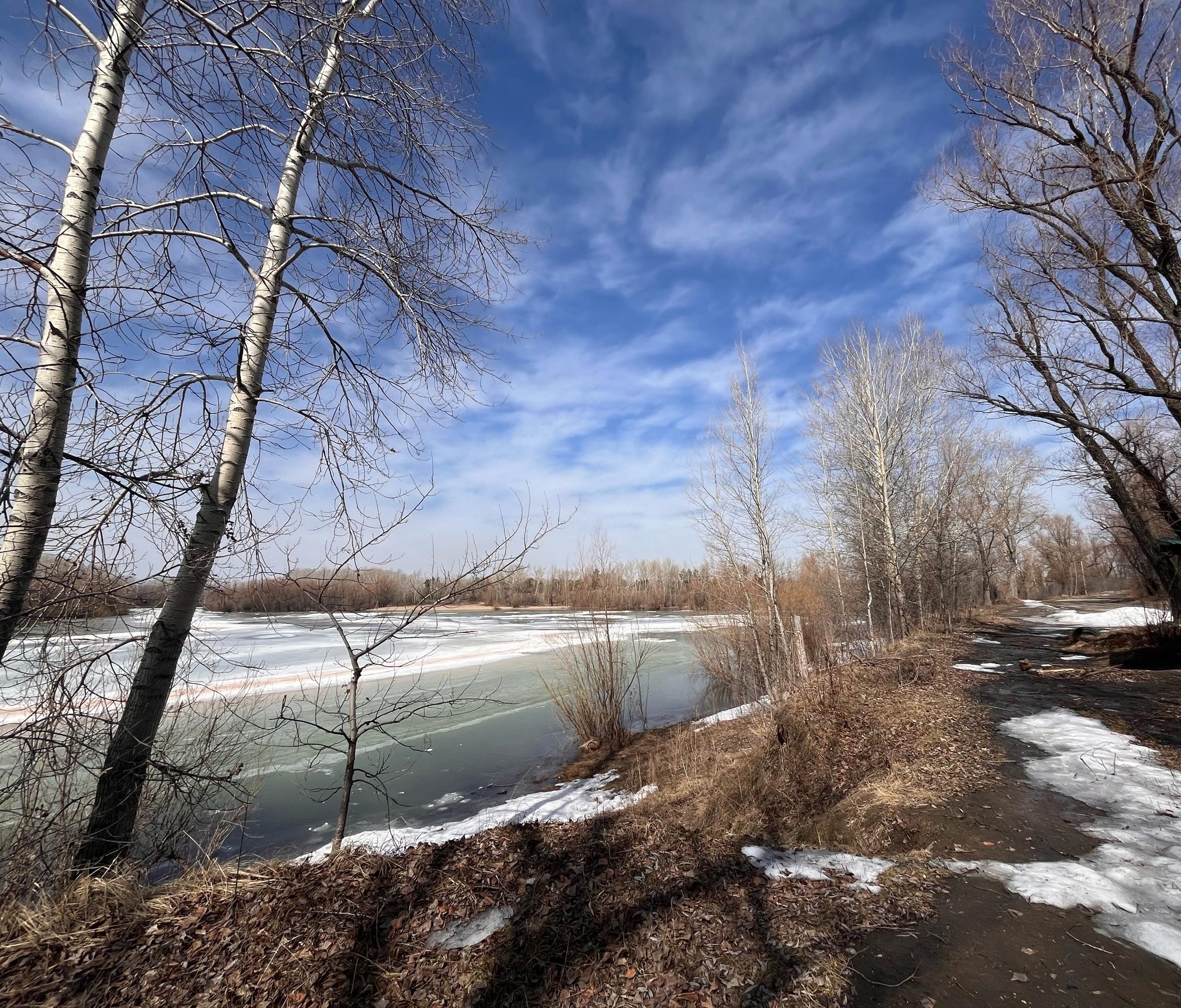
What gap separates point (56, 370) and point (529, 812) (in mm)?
5994

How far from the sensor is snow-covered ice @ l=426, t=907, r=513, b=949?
2576 mm

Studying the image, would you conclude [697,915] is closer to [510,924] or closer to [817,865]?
[510,924]

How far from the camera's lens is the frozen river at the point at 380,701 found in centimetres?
385

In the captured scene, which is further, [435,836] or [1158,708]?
[1158,708]

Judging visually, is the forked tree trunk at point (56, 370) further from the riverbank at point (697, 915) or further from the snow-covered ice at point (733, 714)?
the snow-covered ice at point (733, 714)

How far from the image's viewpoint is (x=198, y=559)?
10.3 ft

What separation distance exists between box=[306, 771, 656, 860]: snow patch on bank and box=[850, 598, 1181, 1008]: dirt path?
2886 millimetres

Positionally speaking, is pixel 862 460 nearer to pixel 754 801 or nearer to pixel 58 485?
pixel 754 801

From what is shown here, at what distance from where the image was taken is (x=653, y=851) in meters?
3.52

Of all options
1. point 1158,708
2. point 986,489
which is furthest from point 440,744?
point 986,489

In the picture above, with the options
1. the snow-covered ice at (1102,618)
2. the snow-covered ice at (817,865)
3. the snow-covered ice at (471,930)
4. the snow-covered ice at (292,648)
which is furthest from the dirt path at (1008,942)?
the snow-covered ice at (1102,618)

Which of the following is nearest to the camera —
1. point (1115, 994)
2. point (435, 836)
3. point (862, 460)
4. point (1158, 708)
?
point (1115, 994)

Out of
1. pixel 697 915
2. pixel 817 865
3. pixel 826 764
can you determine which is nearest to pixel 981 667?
pixel 826 764

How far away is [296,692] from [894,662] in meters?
13.5
